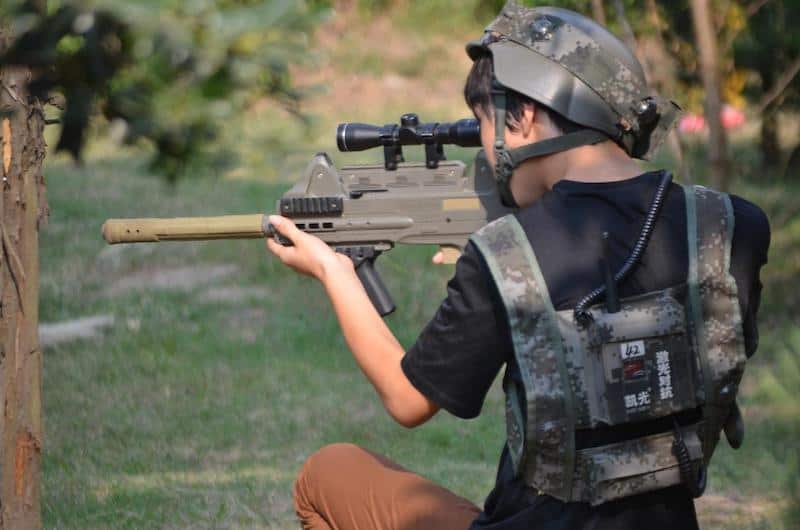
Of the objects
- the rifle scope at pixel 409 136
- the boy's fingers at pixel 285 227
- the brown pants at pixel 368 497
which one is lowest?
the brown pants at pixel 368 497

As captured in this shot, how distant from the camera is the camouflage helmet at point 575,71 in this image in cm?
246

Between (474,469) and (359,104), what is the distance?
35.7 feet

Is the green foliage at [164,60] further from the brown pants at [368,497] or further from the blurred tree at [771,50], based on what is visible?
the blurred tree at [771,50]

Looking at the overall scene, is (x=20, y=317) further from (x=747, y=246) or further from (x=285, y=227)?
(x=747, y=246)

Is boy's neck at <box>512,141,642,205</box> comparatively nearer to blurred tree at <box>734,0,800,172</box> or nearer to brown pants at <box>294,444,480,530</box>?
brown pants at <box>294,444,480,530</box>

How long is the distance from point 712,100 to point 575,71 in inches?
136

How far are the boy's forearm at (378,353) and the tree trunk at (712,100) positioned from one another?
3.27 metres

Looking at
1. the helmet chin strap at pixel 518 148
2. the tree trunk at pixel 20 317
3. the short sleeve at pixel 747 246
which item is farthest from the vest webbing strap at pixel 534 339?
the tree trunk at pixel 20 317

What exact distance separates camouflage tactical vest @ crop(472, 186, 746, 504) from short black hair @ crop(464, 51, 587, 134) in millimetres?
231

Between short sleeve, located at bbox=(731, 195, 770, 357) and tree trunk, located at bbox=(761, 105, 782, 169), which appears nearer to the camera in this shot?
short sleeve, located at bbox=(731, 195, 770, 357)

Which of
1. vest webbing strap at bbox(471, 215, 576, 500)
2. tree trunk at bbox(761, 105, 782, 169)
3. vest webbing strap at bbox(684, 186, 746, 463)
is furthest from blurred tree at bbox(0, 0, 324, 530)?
tree trunk at bbox(761, 105, 782, 169)

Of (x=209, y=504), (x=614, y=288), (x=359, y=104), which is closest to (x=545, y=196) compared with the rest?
(x=614, y=288)

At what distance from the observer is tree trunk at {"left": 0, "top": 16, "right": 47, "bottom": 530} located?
3475mm

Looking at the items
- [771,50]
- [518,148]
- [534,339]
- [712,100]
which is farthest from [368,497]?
[771,50]
